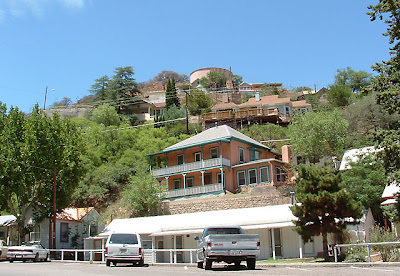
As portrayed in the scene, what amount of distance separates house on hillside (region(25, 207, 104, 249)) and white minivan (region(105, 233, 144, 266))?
19192mm

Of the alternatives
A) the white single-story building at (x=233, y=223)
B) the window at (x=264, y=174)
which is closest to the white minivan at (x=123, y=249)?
the white single-story building at (x=233, y=223)

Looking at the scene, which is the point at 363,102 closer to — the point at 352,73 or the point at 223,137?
the point at 223,137

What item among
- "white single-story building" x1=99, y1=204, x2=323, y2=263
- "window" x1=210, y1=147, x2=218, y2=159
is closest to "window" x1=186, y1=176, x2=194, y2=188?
"window" x1=210, y1=147, x2=218, y2=159

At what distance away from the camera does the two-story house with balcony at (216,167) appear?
44.3 metres

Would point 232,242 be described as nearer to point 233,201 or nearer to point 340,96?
point 233,201

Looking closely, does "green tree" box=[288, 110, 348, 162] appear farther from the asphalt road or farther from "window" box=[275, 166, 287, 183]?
the asphalt road

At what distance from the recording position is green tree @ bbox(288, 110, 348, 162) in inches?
1748

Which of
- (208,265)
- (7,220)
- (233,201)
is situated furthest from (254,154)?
(208,265)

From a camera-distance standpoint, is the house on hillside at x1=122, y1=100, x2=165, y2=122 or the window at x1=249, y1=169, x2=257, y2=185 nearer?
the window at x1=249, y1=169, x2=257, y2=185

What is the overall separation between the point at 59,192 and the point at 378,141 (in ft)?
92.9

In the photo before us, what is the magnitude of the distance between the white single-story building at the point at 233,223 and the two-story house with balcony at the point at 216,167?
1079 cm

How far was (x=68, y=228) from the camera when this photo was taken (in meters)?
41.4

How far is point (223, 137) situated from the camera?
45.5 metres

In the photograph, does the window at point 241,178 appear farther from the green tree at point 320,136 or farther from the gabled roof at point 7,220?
the gabled roof at point 7,220
